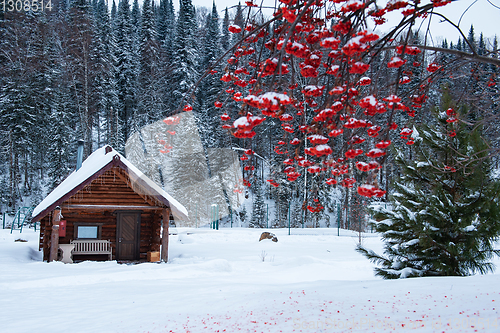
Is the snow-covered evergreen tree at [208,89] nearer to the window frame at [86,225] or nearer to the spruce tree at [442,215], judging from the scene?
the window frame at [86,225]

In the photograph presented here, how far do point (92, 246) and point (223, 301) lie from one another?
9.07 metres

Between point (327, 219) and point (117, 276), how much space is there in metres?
26.5

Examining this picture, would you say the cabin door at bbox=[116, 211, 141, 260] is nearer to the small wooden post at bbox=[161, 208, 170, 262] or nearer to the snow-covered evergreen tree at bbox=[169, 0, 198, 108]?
the small wooden post at bbox=[161, 208, 170, 262]

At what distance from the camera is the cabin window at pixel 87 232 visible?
46.6 ft

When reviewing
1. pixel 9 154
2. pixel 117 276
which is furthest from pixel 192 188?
pixel 117 276

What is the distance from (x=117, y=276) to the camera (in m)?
10.6

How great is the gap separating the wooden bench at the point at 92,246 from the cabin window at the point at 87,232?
32cm

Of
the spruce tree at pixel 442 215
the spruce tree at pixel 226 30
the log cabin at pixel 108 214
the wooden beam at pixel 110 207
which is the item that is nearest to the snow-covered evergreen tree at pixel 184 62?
the spruce tree at pixel 226 30

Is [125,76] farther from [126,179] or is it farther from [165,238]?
[165,238]

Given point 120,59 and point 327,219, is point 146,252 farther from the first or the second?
point 120,59

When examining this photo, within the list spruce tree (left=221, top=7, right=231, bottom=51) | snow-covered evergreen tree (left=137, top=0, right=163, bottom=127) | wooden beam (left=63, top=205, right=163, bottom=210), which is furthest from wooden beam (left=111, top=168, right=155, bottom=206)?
snow-covered evergreen tree (left=137, top=0, right=163, bottom=127)

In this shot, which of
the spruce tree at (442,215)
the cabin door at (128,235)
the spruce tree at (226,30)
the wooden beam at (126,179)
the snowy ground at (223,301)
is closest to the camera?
the spruce tree at (226,30)

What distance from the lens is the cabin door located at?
14617 mm

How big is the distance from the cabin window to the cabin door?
85 cm
